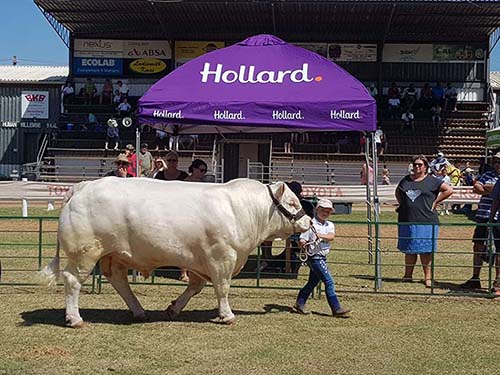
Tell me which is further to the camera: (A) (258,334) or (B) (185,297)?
(B) (185,297)

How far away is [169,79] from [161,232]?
14.7ft

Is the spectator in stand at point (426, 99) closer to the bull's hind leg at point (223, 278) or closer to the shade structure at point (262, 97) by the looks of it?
the shade structure at point (262, 97)

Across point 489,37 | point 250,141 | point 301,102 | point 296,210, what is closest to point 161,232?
point 296,210

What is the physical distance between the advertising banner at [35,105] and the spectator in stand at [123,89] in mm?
5110

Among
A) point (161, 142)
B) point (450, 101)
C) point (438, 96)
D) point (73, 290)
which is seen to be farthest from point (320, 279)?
point (450, 101)

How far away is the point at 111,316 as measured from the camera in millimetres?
→ 8516

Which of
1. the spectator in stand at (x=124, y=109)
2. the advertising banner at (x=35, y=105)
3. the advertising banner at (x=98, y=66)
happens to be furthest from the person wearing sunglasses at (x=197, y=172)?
the advertising banner at (x=35, y=105)

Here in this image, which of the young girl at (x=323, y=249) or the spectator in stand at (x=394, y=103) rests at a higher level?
the spectator in stand at (x=394, y=103)

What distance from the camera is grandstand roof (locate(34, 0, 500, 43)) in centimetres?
3309

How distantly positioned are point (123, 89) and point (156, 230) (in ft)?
102

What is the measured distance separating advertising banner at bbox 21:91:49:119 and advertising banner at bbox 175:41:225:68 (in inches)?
319

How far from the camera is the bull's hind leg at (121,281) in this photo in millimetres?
8297

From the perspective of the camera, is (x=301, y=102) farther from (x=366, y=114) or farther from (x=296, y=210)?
(x=296, y=210)

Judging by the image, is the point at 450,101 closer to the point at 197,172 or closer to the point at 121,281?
the point at 197,172
